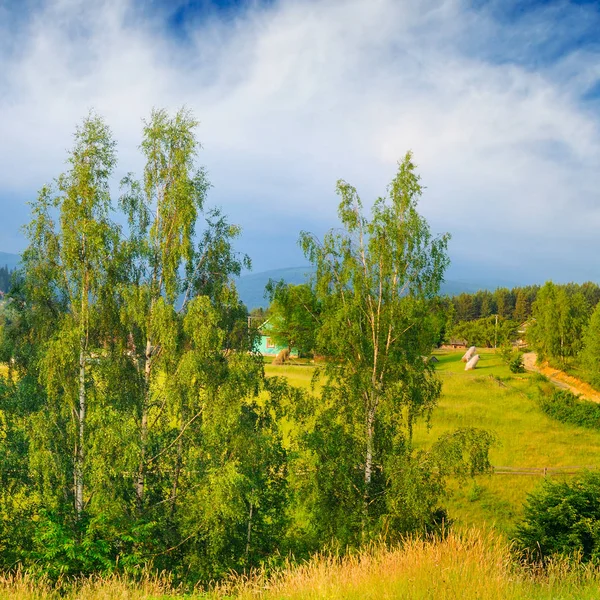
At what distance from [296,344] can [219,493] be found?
7.46 metres

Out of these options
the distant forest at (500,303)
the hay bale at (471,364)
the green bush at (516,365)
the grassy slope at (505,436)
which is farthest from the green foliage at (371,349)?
the distant forest at (500,303)

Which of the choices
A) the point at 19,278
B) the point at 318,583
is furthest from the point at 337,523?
the point at 19,278

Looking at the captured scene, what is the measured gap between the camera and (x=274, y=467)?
59.8 ft

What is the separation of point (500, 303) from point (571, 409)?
100 metres

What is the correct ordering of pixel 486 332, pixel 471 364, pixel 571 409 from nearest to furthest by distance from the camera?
pixel 571 409, pixel 471 364, pixel 486 332

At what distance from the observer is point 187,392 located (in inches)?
647

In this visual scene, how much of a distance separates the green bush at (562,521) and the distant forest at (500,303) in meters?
117

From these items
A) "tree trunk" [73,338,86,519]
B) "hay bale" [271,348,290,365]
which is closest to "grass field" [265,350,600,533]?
"hay bale" [271,348,290,365]

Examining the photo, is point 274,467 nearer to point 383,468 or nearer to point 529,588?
point 383,468

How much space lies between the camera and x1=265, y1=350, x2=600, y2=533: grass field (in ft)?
98.3

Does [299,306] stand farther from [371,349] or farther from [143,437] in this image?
[143,437]

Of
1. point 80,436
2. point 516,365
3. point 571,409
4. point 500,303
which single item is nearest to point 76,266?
point 80,436

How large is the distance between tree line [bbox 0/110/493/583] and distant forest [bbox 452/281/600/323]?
391 ft

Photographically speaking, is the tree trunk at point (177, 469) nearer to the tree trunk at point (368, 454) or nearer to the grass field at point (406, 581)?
the grass field at point (406, 581)
